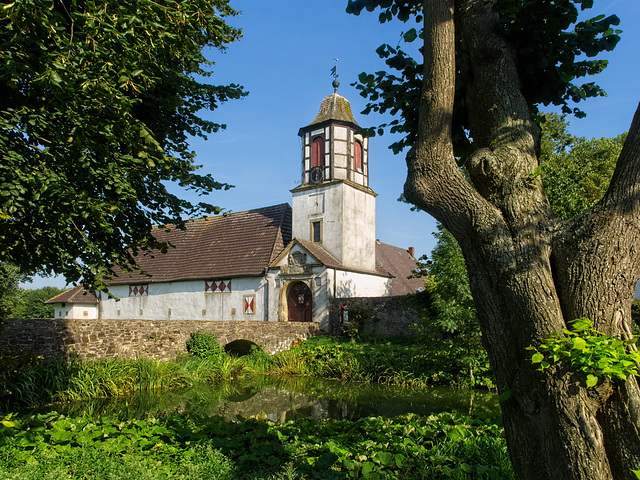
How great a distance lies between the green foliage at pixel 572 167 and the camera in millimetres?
12867

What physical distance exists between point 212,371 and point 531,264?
1300cm

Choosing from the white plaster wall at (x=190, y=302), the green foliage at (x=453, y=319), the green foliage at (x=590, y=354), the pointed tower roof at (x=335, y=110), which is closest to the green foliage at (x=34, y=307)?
the white plaster wall at (x=190, y=302)

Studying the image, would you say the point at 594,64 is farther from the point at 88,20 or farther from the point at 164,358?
the point at 164,358

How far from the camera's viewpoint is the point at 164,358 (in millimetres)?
14188

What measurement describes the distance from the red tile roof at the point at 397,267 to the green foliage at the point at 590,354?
25.1 metres

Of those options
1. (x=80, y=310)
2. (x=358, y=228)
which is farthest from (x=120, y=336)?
(x=80, y=310)

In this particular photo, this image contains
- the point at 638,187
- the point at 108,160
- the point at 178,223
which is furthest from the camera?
the point at 178,223

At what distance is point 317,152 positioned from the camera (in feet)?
78.3

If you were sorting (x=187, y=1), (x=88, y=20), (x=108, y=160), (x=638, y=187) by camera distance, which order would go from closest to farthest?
(x=638, y=187)
(x=88, y=20)
(x=108, y=160)
(x=187, y=1)

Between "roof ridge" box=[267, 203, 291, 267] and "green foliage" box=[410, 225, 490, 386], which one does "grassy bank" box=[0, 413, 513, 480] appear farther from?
"roof ridge" box=[267, 203, 291, 267]

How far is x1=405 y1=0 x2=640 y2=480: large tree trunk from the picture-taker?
2.34 m

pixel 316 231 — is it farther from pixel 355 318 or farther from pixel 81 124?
pixel 81 124

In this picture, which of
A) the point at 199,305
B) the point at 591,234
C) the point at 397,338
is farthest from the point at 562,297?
the point at 199,305

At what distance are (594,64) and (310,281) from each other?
59.9 feet
